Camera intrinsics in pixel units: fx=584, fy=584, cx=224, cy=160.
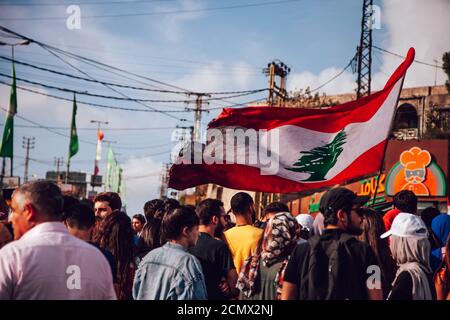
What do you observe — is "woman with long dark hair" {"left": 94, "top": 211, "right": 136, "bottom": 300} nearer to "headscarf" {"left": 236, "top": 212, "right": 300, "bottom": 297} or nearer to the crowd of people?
the crowd of people

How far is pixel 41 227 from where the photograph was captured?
11.3ft

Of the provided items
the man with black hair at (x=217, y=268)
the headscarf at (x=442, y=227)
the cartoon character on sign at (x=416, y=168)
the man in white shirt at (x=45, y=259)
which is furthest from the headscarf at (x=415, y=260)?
the cartoon character on sign at (x=416, y=168)

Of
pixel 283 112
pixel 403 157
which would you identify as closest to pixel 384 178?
pixel 403 157

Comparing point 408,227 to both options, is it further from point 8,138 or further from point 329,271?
point 8,138

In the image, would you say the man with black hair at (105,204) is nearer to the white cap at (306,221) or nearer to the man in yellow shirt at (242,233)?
the man in yellow shirt at (242,233)

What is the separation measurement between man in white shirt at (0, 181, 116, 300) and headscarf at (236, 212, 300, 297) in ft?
4.89

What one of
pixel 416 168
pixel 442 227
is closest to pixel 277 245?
pixel 442 227

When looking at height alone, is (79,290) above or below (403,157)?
below

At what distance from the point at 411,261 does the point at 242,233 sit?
1898 millimetres

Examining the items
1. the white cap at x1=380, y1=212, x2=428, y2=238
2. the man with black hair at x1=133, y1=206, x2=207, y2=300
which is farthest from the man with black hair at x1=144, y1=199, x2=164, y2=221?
the white cap at x1=380, y1=212, x2=428, y2=238

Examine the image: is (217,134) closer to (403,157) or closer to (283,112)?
(283,112)

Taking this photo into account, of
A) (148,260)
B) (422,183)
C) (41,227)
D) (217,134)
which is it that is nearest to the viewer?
(41,227)
